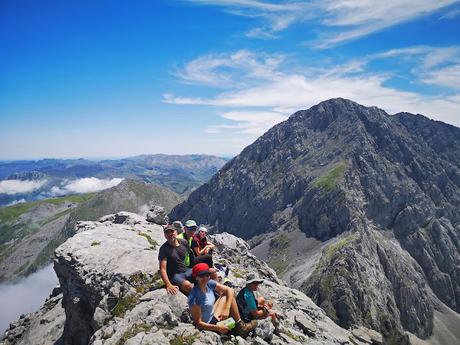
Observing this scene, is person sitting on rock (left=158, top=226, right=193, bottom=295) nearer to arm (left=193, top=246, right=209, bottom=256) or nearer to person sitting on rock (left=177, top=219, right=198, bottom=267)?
person sitting on rock (left=177, top=219, right=198, bottom=267)

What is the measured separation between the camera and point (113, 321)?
23.2 m

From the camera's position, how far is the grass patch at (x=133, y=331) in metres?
20.0

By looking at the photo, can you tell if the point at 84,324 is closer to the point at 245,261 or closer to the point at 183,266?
the point at 183,266

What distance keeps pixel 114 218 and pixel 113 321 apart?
37.0 m

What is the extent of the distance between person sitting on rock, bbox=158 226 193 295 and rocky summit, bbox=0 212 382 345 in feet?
2.60

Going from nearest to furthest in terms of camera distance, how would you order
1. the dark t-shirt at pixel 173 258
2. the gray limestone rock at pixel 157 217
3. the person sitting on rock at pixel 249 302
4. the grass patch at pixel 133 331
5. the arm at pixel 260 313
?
the grass patch at pixel 133 331 < the person sitting on rock at pixel 249 302 < the arm at pixel 260 313 < the dark t-shirt at pixel 173 258 < the gray limestone rock at pixel 157 217

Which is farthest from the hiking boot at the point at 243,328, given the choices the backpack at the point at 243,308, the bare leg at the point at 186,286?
the bare leg at the point at 186,286

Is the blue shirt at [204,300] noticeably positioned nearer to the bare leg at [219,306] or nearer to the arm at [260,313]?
the bare leg at [219,306]

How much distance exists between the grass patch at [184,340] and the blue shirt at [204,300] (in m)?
1.10

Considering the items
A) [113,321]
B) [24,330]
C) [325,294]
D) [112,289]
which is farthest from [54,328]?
[325,294]

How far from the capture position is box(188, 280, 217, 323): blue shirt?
19844 mm

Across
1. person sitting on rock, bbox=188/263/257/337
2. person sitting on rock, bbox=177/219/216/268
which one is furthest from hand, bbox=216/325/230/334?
person sitting on rock, bbox=177/219/216/268

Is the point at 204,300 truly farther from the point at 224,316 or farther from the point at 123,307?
the point at 123,307

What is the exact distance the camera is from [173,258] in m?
23.6
